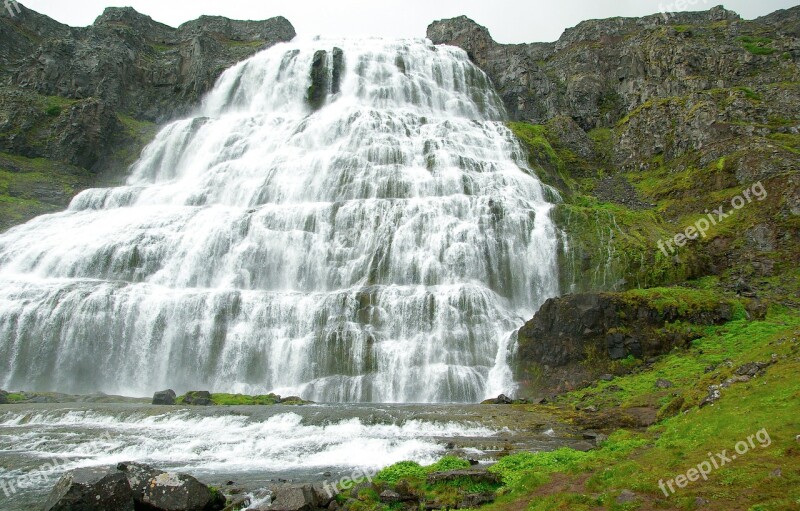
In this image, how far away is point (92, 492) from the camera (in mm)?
10219

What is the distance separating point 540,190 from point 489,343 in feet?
67.2

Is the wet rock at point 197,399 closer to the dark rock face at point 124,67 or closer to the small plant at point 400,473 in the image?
the small plant at point 400,473

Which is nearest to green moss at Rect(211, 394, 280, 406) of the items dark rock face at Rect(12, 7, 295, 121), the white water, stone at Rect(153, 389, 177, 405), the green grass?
the green grass

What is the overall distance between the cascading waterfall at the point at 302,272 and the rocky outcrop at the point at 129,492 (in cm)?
1899

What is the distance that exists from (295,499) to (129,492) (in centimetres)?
345

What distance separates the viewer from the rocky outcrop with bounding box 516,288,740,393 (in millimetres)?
26969

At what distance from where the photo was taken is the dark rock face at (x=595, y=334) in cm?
2698

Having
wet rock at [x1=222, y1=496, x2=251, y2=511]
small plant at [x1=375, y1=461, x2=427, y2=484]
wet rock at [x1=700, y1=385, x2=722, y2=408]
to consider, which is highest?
wet rock at [x1=700, y1=385, x2=722, y2=408]

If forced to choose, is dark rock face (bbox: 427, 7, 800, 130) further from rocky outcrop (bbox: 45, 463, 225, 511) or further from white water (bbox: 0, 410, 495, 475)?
rocky outcrop (bbox: 45, 463, 225, 511)

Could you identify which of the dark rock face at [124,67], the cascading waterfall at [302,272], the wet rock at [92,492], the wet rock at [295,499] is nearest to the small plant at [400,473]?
the wet rock at [295,499]

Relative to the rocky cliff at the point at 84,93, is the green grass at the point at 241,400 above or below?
below

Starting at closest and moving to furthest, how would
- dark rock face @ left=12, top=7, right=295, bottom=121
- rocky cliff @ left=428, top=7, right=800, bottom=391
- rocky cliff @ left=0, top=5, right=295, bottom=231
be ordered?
rocky cliff @ left=428, top=7, right=800, bottom=391, rocky cliff @ left=0, top=5, right=295, bottom=231, dark rock face @ left=12, top=7, right=295, bottom=121

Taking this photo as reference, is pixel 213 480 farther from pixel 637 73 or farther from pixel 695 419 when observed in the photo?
pixel 637 73

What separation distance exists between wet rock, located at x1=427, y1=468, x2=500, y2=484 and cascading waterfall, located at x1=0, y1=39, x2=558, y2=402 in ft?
56.5
